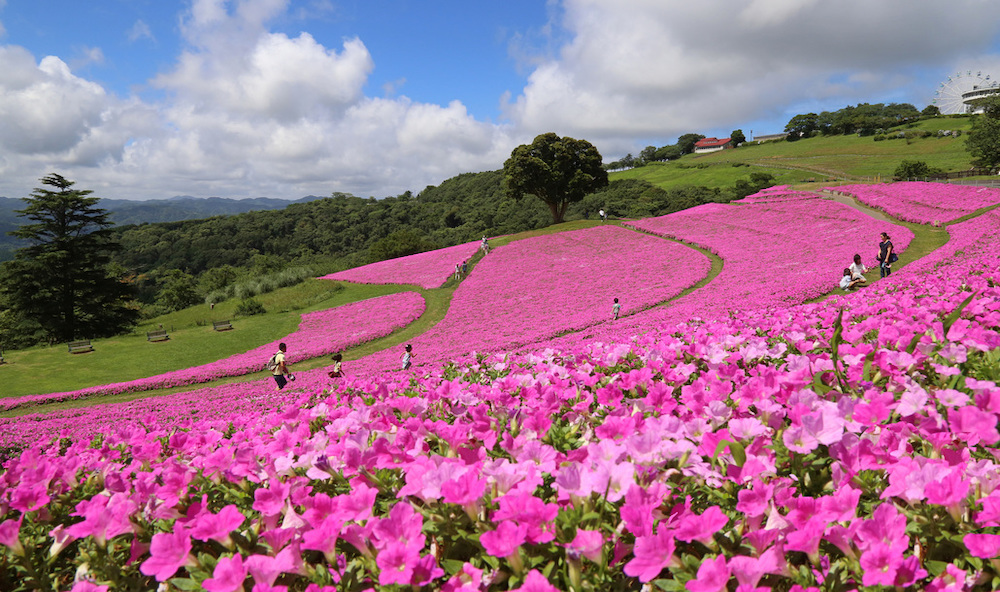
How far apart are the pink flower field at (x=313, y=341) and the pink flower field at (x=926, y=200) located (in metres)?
32.3

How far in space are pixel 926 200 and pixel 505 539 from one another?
1820 inches

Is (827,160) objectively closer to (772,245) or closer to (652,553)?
(772,245)

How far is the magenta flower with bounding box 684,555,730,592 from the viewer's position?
120 cm

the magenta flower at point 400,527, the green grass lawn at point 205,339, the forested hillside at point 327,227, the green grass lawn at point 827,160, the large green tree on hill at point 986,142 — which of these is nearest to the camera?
the magenta flower at point 400,527

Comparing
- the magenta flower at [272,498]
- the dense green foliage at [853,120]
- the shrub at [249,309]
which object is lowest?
the shrub at [249,309]

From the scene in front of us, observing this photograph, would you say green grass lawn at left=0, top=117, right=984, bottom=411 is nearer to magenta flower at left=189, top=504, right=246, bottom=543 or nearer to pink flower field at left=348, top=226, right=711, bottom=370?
pink flower field at left=348, top=226, right=711, bottom=370

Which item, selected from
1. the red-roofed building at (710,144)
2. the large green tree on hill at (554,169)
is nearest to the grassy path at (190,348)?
the large green tree on hill at (554,169)

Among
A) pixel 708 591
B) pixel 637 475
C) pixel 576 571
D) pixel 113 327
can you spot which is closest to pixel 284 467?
pixel 576 571

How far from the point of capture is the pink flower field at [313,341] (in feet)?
56.6

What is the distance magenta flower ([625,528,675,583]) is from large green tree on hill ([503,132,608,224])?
50368 millimetres

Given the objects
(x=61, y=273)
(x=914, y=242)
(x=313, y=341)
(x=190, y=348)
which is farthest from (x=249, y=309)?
(x=914, y=242)

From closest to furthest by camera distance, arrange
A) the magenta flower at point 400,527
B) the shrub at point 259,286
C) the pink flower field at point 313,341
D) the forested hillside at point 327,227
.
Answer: the magenta flower at point 400,527
the pink flower field at point 313,341
the shrub at point 259,286
the forested hillside at point 327,227

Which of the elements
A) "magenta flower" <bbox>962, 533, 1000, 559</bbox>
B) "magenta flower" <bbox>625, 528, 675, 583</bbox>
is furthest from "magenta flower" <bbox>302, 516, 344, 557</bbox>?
"magenta flower" <bbox>962, 533, 1000, 559</bbox>

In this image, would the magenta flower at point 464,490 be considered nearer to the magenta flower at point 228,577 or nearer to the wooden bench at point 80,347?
the magenta flower at point 228,577
